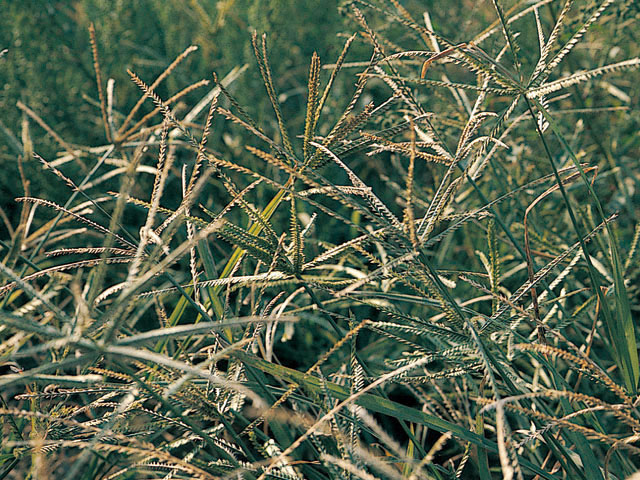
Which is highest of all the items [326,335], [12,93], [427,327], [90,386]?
[12,93]

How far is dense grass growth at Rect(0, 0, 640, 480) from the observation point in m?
0.53

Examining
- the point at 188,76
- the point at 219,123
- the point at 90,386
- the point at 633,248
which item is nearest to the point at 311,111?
the point at 90,386

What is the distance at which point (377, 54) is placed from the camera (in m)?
0.64

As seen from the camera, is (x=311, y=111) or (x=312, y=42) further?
(x=312, y=42)

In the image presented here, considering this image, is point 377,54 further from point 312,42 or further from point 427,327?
point 312,42

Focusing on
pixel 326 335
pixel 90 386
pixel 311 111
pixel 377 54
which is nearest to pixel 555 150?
pixel 326 335

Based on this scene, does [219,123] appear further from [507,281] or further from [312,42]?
[507,281]

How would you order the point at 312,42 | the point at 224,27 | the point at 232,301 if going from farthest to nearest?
the point at 312,42 → the point at 224,27 → the point at 232,301

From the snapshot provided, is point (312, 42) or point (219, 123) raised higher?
point (312, 42)

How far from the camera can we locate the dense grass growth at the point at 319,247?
526mm

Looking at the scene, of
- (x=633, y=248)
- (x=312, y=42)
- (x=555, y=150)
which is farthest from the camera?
(x=312, y=42)

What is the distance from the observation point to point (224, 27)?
1481 millimetres

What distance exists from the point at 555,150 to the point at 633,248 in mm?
559

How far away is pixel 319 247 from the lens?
1.17 m
